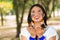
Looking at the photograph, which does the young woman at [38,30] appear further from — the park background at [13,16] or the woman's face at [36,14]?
the park background at [13,16]

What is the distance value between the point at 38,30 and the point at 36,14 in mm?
84

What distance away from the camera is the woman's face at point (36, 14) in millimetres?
813

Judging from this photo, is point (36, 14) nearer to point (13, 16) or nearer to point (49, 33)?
point (49, 33)

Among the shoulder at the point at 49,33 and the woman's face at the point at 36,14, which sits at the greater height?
the woman's face at the point at 36,14

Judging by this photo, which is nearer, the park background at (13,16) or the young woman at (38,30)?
the young woman at (38,30)

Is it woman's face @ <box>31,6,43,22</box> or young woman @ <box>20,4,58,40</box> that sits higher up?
woman's face @ <box>31,6,43,22</box>

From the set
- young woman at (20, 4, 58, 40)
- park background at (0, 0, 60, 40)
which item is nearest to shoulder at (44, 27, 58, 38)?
young woman at (20, 4, 58, 40)

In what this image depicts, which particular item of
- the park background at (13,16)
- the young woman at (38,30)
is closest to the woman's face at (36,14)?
the young woman at (38,30)

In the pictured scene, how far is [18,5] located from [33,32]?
1.48 meters

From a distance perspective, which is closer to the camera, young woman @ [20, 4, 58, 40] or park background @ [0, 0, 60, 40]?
young woman @ [20, 4, 58, 40]

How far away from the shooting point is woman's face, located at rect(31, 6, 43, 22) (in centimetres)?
81

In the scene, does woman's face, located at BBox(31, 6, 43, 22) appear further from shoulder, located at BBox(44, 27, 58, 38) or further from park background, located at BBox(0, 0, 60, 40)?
park background, located at BBox(0, 0, 60, 40)

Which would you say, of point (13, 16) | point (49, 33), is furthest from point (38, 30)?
point (13, 16)

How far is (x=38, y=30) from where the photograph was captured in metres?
0.81
